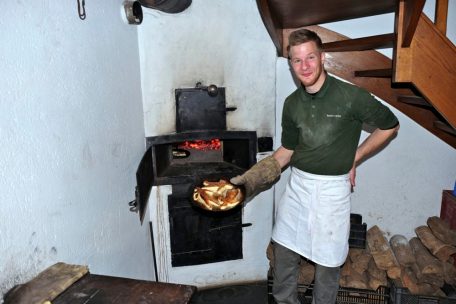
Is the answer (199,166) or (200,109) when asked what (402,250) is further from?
(200,109)

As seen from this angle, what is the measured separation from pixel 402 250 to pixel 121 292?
2442 mm

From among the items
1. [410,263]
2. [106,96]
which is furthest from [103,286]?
[410,263]

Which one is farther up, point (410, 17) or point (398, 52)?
point (410, 17)

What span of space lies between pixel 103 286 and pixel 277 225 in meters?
1.33

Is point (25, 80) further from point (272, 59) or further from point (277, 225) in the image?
point (272, 59)

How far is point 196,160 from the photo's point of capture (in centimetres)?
330

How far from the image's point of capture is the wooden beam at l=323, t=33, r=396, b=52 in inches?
77.4

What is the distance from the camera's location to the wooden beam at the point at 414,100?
2314 mm

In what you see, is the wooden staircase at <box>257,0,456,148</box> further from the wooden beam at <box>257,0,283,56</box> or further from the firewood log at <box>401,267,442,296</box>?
the firewood log at <box>401,267,442,296</box>

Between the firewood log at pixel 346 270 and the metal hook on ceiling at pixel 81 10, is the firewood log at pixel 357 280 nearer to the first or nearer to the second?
the firewood log at pixel 346 270

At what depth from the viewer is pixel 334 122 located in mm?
2027

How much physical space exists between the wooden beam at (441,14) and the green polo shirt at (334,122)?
0.48 m

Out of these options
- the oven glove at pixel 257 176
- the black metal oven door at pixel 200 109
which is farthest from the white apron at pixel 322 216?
the black metal oven door at pixel 200 109

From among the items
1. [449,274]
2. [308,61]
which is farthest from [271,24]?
[449,274]
